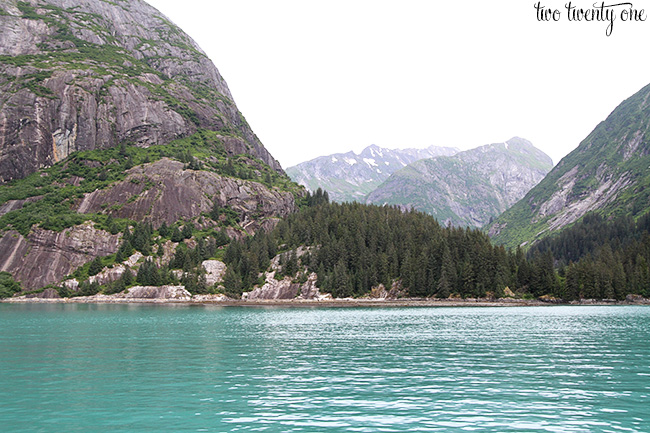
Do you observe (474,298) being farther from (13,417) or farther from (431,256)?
(13,417)

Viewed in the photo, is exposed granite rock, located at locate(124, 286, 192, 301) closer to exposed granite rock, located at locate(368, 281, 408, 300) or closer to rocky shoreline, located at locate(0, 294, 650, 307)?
rocky shoreline, located at locate(0, 294, 650, 307)

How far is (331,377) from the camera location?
40656 mm

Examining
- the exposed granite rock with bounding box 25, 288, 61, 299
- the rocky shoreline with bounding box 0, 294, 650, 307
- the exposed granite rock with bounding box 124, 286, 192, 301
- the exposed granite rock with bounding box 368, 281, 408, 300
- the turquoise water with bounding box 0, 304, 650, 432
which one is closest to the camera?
the turquoise water with bounding box 0, 304, 650, 432

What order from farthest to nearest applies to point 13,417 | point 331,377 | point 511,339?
point 511,339, point 331,377, point 13,417

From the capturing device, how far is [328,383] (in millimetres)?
38031

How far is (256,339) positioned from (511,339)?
37.4 m

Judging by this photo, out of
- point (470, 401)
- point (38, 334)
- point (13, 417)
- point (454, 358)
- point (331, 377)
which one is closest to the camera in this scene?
point (13, 417)

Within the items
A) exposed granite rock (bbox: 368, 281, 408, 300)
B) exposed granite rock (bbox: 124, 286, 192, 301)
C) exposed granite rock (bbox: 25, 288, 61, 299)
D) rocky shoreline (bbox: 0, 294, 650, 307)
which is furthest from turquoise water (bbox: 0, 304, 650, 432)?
exposed granite rock (bbox: 25, 288, 61, 299)

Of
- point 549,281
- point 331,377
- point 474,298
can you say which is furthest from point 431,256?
point 331,377

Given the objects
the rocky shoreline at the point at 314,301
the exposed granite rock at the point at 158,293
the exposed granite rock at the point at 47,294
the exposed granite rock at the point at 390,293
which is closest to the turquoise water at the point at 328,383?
the rocky shoreline at the point at 314,301

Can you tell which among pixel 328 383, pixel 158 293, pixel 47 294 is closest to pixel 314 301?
pixel 158 293

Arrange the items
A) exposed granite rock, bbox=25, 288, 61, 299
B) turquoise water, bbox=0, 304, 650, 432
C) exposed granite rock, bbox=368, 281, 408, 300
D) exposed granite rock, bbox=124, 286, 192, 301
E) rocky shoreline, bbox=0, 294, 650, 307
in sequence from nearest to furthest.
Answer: turquoise water, bbox=0, 304, 650, 432
rocky shoreline, bbox=0, 294, 650, 307
exposed granite rock, bbox=25, 288, 61, 299
exposed granite rock, bbox=124, 286, 192, 301
exposed granite rock, bbox=368, 281, 408, 300

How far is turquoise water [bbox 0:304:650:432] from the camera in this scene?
2719cm

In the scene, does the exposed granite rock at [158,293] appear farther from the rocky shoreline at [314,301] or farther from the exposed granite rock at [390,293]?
the exposed granite rock at [390,293]
